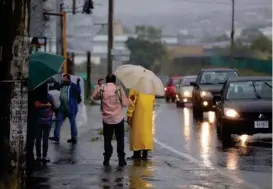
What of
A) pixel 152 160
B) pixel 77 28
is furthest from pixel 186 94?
pixel 152 160

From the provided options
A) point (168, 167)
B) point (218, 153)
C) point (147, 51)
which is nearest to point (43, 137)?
point (168, 167)

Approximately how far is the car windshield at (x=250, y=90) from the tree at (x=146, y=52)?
190 feet

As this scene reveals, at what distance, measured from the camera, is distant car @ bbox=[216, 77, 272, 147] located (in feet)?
51.5

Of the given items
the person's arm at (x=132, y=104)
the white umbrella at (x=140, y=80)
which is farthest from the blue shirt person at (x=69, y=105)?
the white umbrella at (x=140, y=80)

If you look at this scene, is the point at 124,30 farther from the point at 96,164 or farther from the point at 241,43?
the point at 96,164

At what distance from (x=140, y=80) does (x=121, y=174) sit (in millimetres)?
1946

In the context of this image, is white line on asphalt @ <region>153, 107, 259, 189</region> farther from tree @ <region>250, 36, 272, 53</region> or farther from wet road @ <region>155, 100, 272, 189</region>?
tree @ <region>250, 36, 272, 53</region>

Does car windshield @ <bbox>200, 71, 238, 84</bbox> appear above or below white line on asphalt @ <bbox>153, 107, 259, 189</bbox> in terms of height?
above

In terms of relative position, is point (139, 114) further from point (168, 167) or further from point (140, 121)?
point (168, 167)

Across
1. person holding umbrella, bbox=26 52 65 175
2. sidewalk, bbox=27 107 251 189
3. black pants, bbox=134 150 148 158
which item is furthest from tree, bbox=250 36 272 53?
person holding umbrella, bbox=26 52 65 175

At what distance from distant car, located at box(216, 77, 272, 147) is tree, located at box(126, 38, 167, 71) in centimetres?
5827

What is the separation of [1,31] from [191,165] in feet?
17.9

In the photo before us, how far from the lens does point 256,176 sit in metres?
11.7

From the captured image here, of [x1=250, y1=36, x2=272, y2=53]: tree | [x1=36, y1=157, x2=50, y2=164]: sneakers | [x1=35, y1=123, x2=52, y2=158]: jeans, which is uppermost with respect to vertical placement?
[x1=250, y1=36, x2=272, y2=53]: tree
